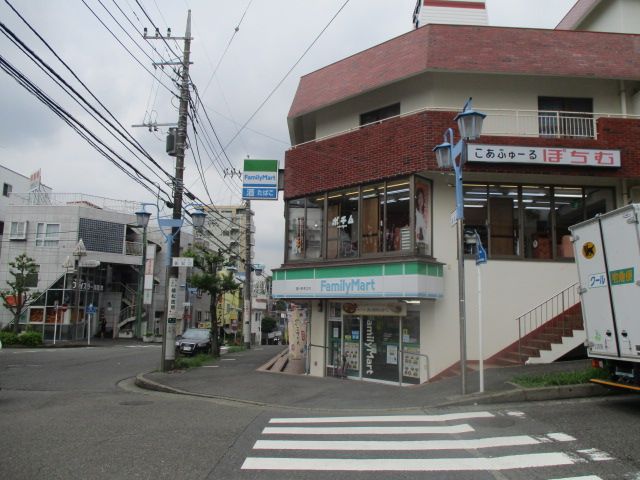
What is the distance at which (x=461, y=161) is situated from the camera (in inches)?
428

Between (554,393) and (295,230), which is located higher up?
(295,230)

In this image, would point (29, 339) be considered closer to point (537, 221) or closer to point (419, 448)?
point (537, 221)

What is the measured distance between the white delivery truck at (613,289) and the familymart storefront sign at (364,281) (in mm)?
4315

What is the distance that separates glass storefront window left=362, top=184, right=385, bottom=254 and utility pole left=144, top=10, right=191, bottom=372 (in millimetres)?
5811

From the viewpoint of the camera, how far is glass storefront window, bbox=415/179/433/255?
46.4 ft

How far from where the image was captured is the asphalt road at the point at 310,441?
609 centimetres

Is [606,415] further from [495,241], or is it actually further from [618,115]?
[618,115]

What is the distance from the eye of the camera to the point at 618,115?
14.7m

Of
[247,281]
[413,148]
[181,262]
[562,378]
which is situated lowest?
[562,378]

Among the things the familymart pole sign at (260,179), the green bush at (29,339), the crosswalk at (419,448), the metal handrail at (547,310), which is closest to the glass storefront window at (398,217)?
the metal handrail at (547,310)

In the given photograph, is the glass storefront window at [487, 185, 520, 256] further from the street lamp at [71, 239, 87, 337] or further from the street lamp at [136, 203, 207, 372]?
the street lamp at [71, 239, 87, 337]

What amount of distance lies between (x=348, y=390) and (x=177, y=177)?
8.73 meters

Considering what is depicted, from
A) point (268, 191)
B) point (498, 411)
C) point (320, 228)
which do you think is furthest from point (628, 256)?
point (268, 191)

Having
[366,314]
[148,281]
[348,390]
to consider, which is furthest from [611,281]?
[148,281]
